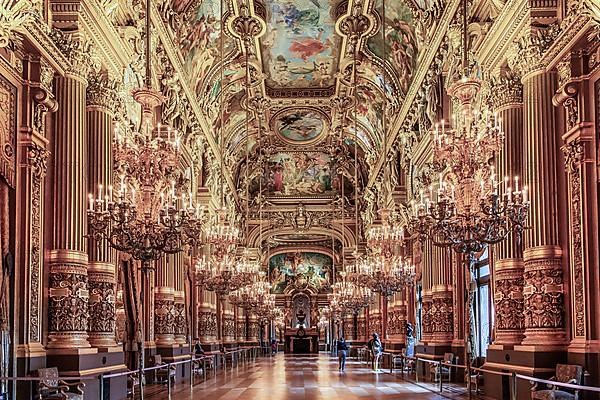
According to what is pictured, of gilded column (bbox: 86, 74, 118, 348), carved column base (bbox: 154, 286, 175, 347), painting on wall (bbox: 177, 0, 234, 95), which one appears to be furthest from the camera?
painting on wall (bbox: 177, 0, 234, 95)

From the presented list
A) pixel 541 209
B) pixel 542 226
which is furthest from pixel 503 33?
pixel 542 226

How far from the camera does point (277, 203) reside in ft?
161

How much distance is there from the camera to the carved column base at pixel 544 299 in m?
14.0

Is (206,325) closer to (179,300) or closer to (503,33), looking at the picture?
(179,300)

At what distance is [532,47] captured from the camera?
14625 millimetres

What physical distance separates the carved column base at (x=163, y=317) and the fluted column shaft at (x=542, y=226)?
12.3m

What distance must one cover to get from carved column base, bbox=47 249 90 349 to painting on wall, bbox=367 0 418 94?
13981 mm

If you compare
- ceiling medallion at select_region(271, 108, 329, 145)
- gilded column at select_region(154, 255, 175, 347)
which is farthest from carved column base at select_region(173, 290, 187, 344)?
ceiling medallion at select_region(271, 108, 329, 145)

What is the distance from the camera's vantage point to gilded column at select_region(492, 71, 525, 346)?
15.4 meters

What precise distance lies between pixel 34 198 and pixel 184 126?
13010 millimetres

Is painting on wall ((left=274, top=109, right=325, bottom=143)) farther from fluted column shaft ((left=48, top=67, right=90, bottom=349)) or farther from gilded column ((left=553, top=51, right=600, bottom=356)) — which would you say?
gilded column ((left=553, top=51, right=600, bottom=356))

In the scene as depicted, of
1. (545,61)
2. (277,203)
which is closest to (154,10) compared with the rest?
(545,61)

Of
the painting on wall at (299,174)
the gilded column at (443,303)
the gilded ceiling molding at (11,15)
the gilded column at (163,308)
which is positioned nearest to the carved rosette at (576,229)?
the gilded ceiling molding at (11,15)

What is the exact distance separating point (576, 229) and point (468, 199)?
2252 millimetres
